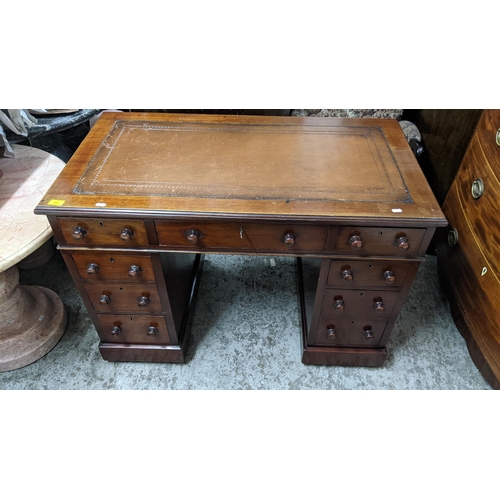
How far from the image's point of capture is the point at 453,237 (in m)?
1.80

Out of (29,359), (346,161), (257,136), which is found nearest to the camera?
(346,161)

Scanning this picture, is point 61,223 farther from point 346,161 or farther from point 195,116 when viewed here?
point 346,161

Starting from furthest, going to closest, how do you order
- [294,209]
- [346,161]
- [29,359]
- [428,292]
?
1. [428,292]
2. [29,359]
3. [346,161]
4. [294,209]

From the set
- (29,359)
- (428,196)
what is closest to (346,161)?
(428,196)

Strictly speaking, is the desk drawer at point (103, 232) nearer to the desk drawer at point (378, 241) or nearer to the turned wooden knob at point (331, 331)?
the desk drawer at point (378, 241)

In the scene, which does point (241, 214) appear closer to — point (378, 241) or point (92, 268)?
point (378, 241)

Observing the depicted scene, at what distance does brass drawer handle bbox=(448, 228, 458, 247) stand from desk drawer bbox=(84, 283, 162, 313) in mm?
1356

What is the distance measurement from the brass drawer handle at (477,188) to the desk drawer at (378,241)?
0.55 meters

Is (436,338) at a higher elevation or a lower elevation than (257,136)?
lower

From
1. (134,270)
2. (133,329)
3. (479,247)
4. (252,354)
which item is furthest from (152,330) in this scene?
(479,247)

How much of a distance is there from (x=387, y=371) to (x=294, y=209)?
0.97 m

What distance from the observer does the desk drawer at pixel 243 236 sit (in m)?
1.19

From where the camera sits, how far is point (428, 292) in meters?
2.03

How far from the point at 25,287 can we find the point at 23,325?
0.22 m
